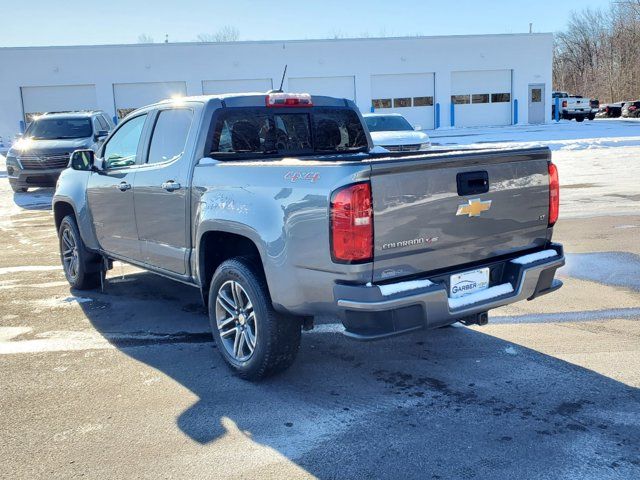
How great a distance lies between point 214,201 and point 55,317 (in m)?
2.54

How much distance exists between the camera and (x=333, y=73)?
1465 inches

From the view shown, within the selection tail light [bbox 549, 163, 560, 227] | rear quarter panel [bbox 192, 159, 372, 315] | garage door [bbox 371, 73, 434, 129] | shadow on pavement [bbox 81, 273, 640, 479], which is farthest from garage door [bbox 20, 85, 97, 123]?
tail light [bbox 549, 163, 560, 227]

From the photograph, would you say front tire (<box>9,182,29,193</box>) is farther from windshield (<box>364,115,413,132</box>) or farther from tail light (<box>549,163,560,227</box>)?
tail light (<box>549,163,560,227</box>)

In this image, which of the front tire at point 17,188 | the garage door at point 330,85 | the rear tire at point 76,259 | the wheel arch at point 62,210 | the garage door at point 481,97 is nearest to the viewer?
the rear tire at point 76,259

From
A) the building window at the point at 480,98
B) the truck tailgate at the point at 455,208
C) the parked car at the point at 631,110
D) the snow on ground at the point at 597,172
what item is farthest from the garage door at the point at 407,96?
the truck tailgate at the point at 455,208

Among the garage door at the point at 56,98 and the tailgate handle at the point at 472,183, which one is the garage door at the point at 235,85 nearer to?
the garage door at the point at 56,98

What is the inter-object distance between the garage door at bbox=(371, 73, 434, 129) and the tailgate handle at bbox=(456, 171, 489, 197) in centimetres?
3483

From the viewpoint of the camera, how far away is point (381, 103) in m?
38.2

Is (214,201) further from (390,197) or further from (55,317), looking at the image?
(55,317)

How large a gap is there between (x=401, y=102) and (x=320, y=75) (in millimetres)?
5341

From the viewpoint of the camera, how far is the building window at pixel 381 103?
38.0 m

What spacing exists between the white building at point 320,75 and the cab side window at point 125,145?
2968 cm

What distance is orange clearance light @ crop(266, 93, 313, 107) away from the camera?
514 centimetres

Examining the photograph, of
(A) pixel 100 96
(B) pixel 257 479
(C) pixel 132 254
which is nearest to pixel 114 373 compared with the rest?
(C) pixel 132 254
